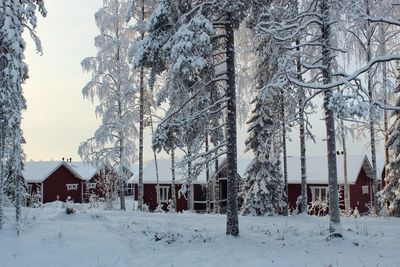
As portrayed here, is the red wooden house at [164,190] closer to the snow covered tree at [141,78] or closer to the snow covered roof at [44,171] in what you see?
the snow covered roof at [44,171]

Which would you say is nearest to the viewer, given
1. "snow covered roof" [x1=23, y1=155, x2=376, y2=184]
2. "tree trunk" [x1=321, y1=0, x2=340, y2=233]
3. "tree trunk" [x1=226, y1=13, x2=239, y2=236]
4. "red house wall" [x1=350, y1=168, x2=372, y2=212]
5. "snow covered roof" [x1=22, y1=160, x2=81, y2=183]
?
"tree trunk" [x1=321, y1=0, x2=340, y2=233]

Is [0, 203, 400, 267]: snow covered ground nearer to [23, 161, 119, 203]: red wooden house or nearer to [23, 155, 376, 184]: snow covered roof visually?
[23, 155, 376, 184]: snow covered roof

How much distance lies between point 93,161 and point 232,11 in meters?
16.8

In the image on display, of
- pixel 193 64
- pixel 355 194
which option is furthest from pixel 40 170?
pixel 193 64

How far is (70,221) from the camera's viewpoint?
16.0 m

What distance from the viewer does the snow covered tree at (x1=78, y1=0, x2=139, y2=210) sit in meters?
26.9

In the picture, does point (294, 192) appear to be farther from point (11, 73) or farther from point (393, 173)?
Answer: point (11, 73)

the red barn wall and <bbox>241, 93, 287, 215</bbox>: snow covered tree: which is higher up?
<bbox>241, 93, 287, 215</bbox>: snow covered tree

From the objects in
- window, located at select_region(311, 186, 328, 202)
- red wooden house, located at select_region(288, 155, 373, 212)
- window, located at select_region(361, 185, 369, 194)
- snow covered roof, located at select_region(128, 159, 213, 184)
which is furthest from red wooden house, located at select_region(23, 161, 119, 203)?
window, located at select_region(361, 185, 369, 194)

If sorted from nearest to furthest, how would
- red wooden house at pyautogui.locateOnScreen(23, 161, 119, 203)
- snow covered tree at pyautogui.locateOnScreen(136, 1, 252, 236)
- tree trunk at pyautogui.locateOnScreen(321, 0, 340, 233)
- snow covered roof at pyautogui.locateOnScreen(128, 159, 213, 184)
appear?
snow covered tree at pyautogui.locateOnScreen(136, 1, 252, 236) → tree trunk at pyautogui.locateOnScreen(321, 0, 340, 233) → snow covered roof at pyautogui.locateOnScreen(128, 159, 213, 184) → red wooden house at pyautogui.locateOnScreen(23, 161, 119, 203)

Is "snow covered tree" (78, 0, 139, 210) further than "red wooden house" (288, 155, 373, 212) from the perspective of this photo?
No

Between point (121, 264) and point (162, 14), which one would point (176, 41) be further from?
point (121, 264)

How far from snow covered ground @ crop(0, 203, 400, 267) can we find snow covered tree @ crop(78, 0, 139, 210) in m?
11.1

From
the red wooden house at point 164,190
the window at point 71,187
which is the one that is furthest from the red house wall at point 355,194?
the window at point 71,187
